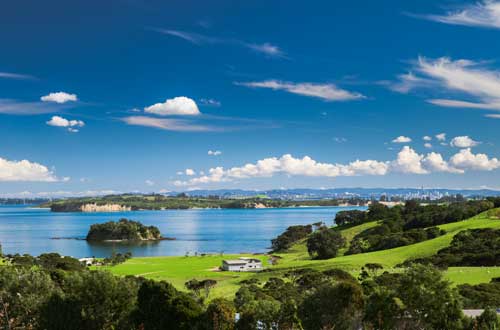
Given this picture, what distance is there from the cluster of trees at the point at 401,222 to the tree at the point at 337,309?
195 ft

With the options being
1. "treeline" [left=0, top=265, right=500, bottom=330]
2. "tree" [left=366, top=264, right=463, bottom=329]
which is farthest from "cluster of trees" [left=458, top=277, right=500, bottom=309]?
"tree" [left=366, top=264, right=463, bottom=329]

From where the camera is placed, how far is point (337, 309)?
66.6 ft

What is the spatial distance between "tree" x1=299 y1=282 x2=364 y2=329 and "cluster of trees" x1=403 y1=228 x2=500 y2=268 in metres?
33.3

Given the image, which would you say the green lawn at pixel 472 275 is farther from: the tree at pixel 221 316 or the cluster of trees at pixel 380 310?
the tree at pixel 221 316

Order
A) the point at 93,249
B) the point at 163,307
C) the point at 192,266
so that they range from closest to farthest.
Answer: the point at 163,307
the point at 192,266
the point at 93,249

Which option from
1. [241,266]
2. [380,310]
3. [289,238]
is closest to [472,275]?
[380,310]

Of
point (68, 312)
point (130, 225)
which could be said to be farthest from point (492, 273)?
point (130, 225)

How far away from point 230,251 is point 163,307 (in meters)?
91.5

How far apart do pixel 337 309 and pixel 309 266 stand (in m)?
43.8

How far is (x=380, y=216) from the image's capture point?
383ft

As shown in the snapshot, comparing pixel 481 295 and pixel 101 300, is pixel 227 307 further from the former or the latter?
pixel 481 295

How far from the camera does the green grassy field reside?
151 ft

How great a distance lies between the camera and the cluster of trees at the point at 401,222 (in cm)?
8001

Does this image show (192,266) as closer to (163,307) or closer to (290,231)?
(290,231)
